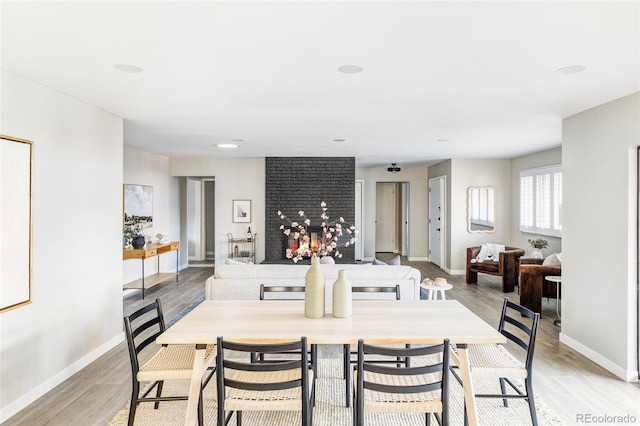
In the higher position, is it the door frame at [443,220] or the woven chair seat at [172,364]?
the door frame at [443,220]

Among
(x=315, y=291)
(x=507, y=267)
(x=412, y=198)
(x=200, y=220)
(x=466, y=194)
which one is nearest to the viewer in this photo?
(x=315, y=291)

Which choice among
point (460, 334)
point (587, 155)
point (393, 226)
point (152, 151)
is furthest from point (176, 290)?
point (393, 226)

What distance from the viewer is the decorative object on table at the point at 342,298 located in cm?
252

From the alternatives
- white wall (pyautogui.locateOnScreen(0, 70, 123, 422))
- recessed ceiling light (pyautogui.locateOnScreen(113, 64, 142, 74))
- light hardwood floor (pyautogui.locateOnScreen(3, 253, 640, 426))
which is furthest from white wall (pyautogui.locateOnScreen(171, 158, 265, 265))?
recessed ceiling light (pyautogui.locateOnScreen(113, 64, 142, 74))

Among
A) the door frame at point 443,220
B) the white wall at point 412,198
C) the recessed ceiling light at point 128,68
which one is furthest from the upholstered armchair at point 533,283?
the recessed ceiling light at point 128,68

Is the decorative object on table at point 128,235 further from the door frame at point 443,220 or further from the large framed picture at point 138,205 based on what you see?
the door frame at point 443,220

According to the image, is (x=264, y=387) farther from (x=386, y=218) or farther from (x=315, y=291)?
(x=386, y=218)

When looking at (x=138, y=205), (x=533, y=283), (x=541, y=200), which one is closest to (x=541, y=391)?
(x=533, y=283)

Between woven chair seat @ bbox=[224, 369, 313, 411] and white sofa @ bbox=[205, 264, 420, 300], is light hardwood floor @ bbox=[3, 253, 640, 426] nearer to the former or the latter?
white sofa @ bbox=[205, 264, 420, 300]

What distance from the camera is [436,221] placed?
365 inches

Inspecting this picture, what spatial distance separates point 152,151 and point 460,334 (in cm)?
655

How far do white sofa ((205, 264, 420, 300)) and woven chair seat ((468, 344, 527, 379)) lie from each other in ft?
4.74

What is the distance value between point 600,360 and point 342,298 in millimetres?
2730

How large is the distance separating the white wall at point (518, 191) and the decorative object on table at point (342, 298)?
531 cm
